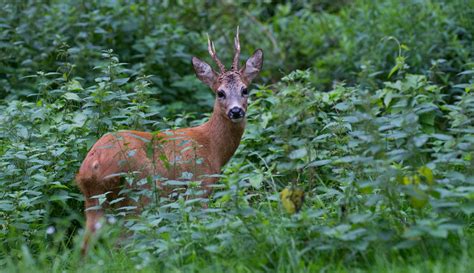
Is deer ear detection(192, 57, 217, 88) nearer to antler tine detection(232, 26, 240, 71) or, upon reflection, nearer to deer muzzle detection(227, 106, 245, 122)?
antler tine detection(232, 26, 240, 71)

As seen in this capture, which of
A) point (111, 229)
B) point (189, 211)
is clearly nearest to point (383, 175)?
point (189, 211)

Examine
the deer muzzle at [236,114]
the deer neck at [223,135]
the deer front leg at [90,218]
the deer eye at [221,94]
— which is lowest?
the deer front leg at [90,218]

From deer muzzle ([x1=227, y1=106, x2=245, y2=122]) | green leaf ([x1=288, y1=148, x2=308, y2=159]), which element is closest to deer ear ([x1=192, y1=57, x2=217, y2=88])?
deer muzzle ([x1=227, y1=106, x2=245, y2=122])

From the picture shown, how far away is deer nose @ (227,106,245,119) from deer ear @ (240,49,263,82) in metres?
0.51

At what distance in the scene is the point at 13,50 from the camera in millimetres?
9039

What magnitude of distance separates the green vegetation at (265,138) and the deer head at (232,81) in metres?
0.34

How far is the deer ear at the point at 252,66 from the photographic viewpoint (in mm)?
6965

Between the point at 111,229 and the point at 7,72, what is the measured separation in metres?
4.25

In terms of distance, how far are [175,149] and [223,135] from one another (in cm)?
60

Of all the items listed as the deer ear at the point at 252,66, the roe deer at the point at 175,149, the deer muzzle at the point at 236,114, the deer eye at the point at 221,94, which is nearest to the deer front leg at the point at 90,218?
the roe deer at the point at 175,149

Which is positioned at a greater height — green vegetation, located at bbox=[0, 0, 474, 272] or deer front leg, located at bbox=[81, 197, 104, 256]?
green vegetation, located at bbox=[0, 0, 474, 272]

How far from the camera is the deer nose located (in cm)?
649

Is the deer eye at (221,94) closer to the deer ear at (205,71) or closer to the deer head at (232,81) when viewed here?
the deer head at (232,81)

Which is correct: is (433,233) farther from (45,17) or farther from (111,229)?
(45,17)
